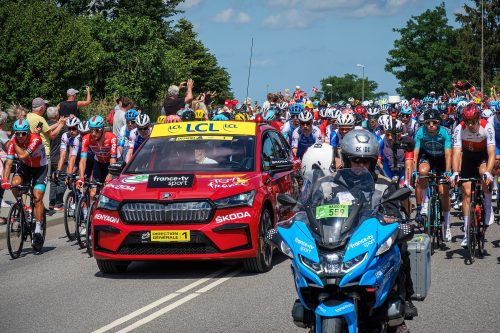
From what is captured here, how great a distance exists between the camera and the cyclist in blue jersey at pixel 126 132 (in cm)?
1644

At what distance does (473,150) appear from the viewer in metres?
13.4

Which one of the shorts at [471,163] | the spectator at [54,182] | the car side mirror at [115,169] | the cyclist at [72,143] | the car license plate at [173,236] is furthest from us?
the spectator at [54,182]

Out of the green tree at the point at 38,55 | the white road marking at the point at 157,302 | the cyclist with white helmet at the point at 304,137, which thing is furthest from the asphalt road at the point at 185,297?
the green tree at the point at 38,55

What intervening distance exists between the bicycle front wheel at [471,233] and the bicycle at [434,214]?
799 mm

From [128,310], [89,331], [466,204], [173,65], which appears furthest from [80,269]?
[173,65]

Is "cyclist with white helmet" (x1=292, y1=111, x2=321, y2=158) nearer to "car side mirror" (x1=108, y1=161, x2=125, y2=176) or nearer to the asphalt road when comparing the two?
the asphalt road

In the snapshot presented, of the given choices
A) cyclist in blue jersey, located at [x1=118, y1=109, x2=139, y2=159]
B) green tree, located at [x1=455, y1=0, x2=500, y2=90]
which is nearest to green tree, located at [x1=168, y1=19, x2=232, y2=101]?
green tree, located at [x1=455, y1=0, x2=500, y2=90]

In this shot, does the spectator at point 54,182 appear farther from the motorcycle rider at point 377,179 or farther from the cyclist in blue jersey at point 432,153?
the motorcycle rider at point 377,179

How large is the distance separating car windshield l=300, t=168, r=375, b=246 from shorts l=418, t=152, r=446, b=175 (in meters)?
7.24

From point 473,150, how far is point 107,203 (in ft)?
16.0

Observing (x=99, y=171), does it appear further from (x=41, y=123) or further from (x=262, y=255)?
(x=262, y=255)

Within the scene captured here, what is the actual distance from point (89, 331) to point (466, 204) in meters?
6.14

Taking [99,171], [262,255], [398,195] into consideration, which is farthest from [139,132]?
[398,195]

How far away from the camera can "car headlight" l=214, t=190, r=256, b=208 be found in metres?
11.6
